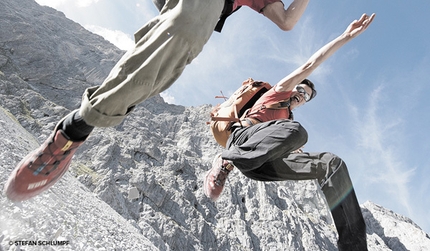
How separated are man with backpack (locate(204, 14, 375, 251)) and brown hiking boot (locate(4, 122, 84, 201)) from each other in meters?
2.11

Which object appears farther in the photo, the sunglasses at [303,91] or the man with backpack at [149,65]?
the sunglasses at [303,91]

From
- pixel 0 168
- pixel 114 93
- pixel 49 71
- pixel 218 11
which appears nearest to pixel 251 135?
pixel 218 11

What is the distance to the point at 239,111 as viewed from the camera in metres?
5.18

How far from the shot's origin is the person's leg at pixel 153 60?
93.6 inches

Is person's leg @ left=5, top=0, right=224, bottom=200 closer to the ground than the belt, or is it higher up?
closer to the ground

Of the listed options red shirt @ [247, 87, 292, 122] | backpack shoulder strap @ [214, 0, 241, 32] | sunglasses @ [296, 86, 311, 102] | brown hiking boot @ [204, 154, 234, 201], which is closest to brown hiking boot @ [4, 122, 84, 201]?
backpack shoulder strap @ [214, 0, 241, 32]

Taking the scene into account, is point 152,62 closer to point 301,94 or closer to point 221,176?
point 301,94

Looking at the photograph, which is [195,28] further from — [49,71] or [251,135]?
[49,71]

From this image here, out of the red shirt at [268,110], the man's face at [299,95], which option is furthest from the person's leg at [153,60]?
the man's face at [299,95]

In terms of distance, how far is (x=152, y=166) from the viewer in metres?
57.0

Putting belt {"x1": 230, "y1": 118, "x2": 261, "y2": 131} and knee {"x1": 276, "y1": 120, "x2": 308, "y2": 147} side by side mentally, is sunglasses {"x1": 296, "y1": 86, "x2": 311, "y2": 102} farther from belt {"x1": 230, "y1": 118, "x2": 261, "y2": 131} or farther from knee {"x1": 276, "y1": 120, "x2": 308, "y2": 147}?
knee {"x1": 276, "y1": 120, "x2": 308, "y2": 147}

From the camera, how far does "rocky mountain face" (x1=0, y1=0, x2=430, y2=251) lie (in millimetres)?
44562

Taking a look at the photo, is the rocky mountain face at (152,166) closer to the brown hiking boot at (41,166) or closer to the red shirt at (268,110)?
the brown hiking boot at (41,166)

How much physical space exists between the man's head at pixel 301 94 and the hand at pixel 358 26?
1514 mm
